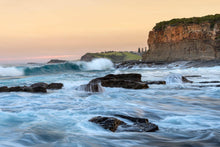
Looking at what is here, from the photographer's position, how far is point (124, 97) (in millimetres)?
8164

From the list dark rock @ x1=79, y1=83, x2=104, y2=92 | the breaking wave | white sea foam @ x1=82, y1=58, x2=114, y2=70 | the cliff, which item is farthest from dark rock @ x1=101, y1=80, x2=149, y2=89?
white sea foam @ x1=82, y1=58, x2=114, y2=70

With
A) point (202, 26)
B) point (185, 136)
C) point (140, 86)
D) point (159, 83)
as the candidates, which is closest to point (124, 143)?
point (185, 136)

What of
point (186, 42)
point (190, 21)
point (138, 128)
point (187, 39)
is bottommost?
point (138, 128)

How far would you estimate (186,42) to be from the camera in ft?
155

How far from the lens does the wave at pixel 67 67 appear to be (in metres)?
38.6

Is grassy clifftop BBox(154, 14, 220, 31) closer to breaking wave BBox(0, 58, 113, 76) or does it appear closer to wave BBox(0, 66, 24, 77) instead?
breaking wave BBox(0, 58, 113, 76)

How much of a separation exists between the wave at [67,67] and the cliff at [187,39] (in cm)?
1222

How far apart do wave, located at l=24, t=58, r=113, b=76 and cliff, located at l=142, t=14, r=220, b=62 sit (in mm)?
12219

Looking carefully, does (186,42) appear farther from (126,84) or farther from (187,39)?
(126,84)

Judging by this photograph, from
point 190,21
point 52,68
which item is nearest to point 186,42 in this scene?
point 190,21

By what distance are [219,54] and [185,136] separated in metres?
43.3

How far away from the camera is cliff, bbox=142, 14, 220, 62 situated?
144 feet

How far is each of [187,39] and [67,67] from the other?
2609 centimetres

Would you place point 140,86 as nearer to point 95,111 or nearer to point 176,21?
point 95,111
